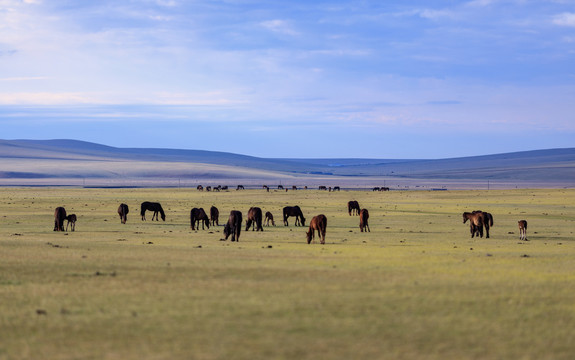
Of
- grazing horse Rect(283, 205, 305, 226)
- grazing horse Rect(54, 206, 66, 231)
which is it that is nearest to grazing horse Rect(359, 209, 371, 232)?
grazing horse Rect(283, 205, 305, 226)

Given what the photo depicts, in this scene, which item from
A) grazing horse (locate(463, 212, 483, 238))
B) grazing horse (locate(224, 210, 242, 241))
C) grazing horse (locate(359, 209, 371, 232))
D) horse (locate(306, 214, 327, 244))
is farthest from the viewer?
grazing horse (locate(359, 209, 371, 232))

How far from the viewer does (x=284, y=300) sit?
1425 centimetres

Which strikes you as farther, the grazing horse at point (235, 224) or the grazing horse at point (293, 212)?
the grazing horse at point (293, 212)

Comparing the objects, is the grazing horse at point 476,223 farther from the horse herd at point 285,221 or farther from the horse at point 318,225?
the horse at point 318,225

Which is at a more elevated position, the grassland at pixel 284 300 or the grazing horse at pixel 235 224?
the grazing horse at pixel 235 224

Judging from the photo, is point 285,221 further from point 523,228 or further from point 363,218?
point 523,228

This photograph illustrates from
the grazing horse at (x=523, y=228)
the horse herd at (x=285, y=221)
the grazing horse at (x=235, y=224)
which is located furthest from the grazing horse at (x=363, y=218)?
the grazing horse at (x=235, y=224)

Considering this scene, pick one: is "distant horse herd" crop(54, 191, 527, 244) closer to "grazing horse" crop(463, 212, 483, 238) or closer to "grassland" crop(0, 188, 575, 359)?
"grazing horse" crop(463, 212, 483, 238)

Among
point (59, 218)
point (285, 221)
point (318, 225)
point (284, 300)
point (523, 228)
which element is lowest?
point (284, 300)

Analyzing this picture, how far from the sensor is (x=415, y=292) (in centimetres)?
1527

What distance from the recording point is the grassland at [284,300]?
10703mm

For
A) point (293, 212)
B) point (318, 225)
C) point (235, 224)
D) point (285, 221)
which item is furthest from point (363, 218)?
point (235, 224)

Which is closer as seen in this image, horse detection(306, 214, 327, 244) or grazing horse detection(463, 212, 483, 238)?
horse detection(306, 214, 327, 244)

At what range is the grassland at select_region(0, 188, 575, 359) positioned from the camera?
1070 centimetres
